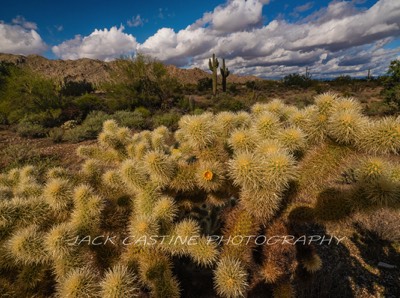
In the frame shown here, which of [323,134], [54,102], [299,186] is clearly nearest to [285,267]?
[299,186]

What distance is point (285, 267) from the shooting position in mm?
2303

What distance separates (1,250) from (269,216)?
7.49ft

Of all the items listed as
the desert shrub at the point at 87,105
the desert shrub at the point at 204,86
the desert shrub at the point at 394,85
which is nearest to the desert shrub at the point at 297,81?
the desert shrub at the point at 204,86

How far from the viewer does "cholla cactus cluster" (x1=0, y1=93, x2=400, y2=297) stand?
1.70 metres

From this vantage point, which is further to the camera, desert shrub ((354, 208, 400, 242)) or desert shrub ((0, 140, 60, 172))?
desert shrub ((0, 140, 60, 172))

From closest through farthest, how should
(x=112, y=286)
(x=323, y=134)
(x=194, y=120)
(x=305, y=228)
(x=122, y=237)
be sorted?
(x=112, y=286) → (x=323, y=134) → (x=194, y=120) → (x=122, y=237) → (x=305, y=228)

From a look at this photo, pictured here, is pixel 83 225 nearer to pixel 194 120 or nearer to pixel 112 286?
pixel 112 286

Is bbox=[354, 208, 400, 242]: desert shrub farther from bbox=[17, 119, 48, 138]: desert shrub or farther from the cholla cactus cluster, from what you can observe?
bbox=[17, 119, 48, 138]: desert shrub

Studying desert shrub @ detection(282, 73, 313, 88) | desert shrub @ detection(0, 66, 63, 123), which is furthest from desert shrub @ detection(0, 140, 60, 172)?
desert shrub @ detection(282, 73, 313, 88)

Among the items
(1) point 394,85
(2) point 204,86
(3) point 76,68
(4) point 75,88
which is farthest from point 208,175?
(3) point 76,68

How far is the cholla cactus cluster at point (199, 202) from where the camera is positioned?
66.7 inches

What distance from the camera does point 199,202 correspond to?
2412 mm

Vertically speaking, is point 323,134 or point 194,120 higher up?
point 194,120

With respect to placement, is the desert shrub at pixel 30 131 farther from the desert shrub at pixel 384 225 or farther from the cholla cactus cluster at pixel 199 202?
the desert shrub at pixel 384 225
